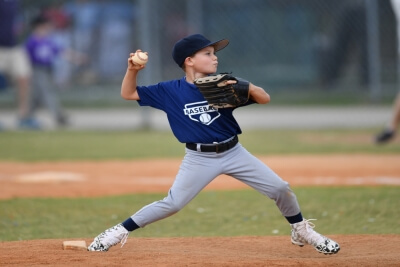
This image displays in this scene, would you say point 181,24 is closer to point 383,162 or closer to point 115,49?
point 115,49

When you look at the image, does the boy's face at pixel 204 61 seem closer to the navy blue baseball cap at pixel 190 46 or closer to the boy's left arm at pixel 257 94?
the navy blue baseball cap at pixel 190 46

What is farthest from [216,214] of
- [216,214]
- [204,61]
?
[204,61]

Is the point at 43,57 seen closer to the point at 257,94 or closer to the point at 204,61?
the point at 204,61

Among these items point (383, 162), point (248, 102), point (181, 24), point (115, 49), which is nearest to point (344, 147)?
point (383, 162)

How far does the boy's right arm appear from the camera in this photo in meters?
5.36

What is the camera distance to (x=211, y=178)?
5.34m

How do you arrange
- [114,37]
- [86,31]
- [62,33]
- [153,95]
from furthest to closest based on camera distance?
[62,33] < [86,31] < [114,37] < [153,95]

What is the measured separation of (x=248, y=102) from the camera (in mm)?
5309

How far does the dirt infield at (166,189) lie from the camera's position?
4988 millimetres

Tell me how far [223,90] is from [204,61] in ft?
1.34

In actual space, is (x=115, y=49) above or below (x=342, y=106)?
above

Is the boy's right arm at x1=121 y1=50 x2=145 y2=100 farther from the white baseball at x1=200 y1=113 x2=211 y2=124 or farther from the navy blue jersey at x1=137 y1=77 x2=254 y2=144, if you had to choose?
the white baseball at x1=200 y1=113 x2=211 y2=124

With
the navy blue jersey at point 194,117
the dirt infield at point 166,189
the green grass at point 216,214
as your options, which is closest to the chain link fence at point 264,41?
the dirt infield at point 166,189

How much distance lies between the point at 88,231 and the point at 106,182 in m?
2.76
